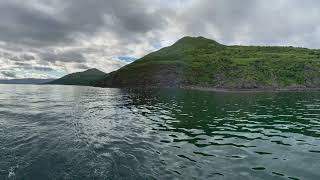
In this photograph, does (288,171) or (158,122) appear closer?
(288,171)

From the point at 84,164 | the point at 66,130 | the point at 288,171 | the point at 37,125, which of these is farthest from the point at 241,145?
the point at 37,125

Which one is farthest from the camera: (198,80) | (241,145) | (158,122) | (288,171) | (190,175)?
(198,80)

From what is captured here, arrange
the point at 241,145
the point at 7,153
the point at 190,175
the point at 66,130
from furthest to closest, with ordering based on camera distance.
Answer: the point at 66,130
the point at 241,145
the point at 7,153
the point at 190,175

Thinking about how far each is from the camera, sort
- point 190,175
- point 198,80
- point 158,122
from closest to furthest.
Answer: point 190,175 → point 158,122 → point 198,80

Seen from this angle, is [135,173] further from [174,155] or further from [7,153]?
[7,153]

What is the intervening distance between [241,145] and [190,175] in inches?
394

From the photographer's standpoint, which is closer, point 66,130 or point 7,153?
point 7,153

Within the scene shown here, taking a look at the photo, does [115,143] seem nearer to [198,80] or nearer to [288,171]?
[288,171]

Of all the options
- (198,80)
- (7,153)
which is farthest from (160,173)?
(198,80)

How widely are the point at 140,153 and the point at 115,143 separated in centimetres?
429

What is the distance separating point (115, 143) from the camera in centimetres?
2491

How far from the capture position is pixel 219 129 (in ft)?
106

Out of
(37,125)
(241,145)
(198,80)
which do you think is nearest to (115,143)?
(241,145)

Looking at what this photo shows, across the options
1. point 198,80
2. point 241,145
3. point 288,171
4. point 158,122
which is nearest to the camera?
point 288,171
